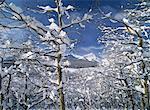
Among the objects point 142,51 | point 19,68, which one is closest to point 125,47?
point 142,51

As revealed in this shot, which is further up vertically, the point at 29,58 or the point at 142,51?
the point at 142,51

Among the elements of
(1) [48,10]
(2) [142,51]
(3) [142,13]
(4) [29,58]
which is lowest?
(4) [29,58]

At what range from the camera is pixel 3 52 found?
22.5 metres

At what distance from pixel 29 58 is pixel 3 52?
15872 millimetres

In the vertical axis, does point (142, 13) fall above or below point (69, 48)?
above

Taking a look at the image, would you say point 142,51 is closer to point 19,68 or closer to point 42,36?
point 42,36

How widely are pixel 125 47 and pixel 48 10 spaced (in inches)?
177

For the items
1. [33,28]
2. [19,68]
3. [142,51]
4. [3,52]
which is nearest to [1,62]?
[3,52]

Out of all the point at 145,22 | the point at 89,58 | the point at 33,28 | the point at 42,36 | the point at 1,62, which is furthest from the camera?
the point at 1,62

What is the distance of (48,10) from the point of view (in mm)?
8758

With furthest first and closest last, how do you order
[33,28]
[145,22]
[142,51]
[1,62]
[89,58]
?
[1,62]
[145,22]
[142,51]
[89,58]
[33,28]

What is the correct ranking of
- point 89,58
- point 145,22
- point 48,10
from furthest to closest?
point 145,22, point 48,10, point 89,58

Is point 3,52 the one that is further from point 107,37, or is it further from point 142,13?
point 142,13

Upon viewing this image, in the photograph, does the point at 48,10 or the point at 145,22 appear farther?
the point at 145,22
